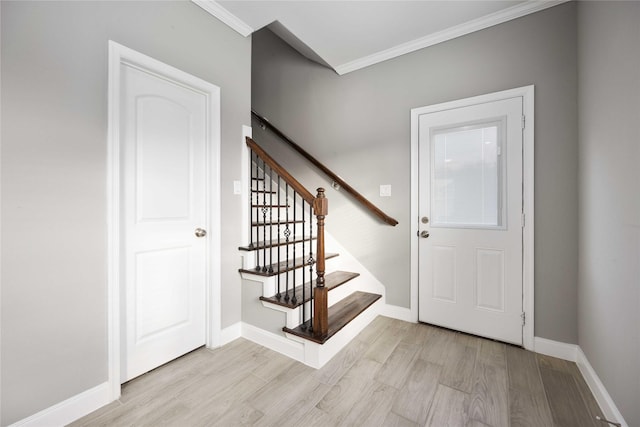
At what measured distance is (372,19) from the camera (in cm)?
224

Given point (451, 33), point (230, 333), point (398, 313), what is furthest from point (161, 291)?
point (451, 33)

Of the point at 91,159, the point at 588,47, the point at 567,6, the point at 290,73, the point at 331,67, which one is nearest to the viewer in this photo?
the point at 91,159

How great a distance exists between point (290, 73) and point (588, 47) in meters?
2.72

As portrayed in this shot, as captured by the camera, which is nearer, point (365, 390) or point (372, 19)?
point (365, 390)

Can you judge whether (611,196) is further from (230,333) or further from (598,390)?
(230,333)

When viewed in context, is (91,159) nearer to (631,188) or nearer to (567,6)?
(631,188)

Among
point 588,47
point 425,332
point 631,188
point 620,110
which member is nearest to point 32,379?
point 425,332

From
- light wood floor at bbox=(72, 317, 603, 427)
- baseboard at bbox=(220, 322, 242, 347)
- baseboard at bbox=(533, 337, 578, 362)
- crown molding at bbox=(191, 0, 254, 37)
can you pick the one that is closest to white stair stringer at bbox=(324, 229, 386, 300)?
light wood floor at bbox=(72, 317, 603, 427)

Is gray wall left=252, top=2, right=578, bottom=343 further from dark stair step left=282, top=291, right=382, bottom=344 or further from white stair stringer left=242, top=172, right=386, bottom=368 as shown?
dark stair step left=282, top=291, right=382, bottom=344

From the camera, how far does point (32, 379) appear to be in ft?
4.16

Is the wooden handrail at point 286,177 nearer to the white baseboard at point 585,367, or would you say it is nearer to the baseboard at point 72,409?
the baseboard at point 72,409

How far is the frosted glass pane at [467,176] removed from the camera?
2.21m

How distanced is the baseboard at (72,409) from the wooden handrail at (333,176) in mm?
2244

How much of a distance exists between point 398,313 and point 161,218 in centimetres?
217
